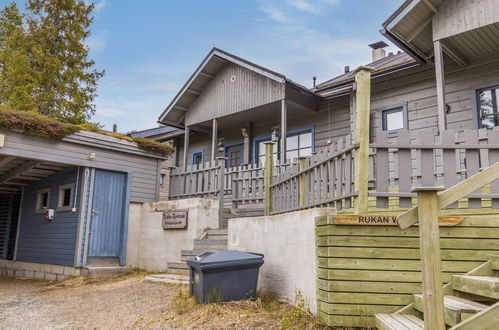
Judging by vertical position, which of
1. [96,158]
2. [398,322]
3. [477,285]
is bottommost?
[398,322]

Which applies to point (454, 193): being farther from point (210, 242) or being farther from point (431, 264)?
point (210, 242)

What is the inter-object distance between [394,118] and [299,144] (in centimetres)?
307

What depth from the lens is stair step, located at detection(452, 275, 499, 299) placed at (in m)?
3.34

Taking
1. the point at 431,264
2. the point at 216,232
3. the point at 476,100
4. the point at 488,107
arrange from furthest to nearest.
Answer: the point at 476,100, the point at 488,107, the point at 216,232, the point at 431,264

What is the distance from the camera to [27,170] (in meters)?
10.3

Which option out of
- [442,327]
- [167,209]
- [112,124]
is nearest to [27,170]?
[167,209]

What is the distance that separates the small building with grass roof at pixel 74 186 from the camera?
9000 millimetres

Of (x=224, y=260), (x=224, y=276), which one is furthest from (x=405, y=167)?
(x=224, y=276)

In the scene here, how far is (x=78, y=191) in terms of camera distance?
32.3 feet

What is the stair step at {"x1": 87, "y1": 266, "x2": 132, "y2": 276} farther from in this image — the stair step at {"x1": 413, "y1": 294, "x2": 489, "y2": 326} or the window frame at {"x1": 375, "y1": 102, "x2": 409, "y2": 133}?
the stair step at {"x1": 413, "y1": 294, "x2": 489, "y2": 326}

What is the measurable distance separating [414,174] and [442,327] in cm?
188

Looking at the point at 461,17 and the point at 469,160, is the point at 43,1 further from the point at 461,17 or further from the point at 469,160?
the point at 469,160

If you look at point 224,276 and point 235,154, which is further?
point 235,154

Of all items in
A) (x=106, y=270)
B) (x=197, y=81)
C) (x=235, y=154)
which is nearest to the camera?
(x=106, y=270)
